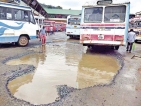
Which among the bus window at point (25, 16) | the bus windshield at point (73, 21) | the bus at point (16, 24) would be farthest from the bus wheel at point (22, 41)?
the bus windshield at point (73, 21)

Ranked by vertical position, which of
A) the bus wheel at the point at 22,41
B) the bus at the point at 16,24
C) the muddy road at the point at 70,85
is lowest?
the muddy road at the point at 70,85

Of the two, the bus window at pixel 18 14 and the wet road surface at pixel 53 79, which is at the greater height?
the bus window at pixel 18 14

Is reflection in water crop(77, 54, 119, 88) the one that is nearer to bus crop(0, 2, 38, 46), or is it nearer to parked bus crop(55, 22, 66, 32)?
bus crop(0, 2, 38, 46)

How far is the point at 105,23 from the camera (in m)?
8.96

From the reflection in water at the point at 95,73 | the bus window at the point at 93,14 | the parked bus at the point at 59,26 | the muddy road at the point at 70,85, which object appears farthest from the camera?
the parked bus at the point at 59,26

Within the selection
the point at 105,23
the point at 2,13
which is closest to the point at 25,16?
the point at 2,13

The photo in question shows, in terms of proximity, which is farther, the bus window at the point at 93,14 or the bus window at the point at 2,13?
the bus window at the point at 2,13

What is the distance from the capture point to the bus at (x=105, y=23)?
8637mm

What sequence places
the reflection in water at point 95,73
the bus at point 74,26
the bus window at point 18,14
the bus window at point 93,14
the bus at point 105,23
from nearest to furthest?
the reflection in water at point 95,73, the bus at point 105,23, the bus window at point 93,14, the bus window at point 18,14, the bus at point 74,26

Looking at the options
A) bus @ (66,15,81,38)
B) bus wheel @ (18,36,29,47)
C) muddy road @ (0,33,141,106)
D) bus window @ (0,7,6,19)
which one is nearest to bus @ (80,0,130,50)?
muddy road @ (0,33,141,106)

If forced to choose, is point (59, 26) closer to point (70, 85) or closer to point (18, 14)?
point (18, 14)

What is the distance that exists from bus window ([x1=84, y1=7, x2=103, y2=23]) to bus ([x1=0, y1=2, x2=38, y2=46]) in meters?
4.54

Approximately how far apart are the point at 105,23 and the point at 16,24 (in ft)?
19.4

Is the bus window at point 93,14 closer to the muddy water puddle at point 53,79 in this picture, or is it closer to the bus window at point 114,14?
the bus window at point 114,14
